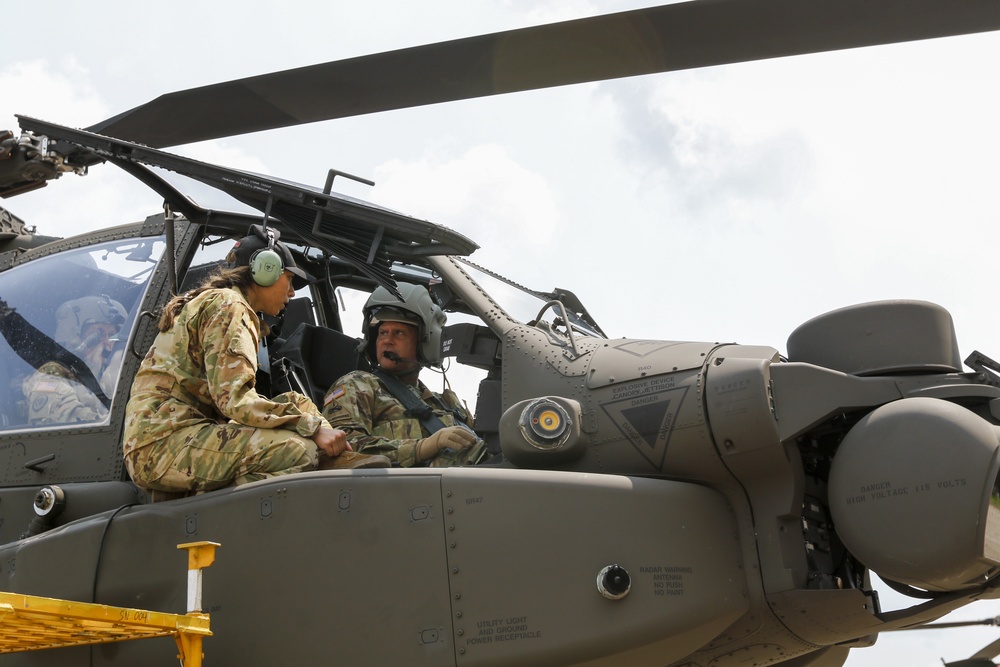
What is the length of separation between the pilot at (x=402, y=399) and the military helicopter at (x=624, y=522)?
1.02ft

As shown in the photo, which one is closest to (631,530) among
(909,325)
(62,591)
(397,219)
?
(909,325)

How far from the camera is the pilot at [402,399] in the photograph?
16.1ft

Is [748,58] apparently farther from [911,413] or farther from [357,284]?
[357,284]

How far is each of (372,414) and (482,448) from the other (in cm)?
85

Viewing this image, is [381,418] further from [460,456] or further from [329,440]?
[329,440]

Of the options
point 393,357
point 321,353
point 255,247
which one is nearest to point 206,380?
point 255,247

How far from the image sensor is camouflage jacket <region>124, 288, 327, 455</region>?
14.6ft

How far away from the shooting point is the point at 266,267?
4805 mm

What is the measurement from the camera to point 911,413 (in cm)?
387

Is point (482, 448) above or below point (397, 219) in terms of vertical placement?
below

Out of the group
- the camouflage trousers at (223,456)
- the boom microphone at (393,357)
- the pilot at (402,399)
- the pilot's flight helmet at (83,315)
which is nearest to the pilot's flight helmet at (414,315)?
the pilot at (402,399)

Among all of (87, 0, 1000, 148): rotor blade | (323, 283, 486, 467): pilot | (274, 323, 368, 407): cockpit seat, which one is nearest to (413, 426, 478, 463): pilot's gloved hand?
(323, 283, 486, 467): pilot

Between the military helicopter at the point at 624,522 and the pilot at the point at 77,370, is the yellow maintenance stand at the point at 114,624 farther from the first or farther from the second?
the pilot at the point at 77,370

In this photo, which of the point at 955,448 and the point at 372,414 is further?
the point at 372,414
